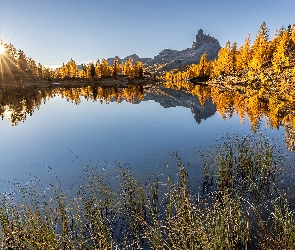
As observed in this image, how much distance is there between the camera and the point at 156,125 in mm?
39344

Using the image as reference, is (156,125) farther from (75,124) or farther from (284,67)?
(284,67)

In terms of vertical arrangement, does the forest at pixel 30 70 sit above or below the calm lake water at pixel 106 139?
above

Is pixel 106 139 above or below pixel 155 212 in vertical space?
above

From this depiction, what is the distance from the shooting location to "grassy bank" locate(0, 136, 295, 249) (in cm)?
819

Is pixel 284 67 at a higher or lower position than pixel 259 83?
higher

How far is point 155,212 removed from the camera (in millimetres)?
11930

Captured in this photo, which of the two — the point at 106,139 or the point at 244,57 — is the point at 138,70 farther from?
the point at 106,139

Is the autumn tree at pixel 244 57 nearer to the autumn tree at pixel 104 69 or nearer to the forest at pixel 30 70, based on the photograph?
the forest at pixel 30 70

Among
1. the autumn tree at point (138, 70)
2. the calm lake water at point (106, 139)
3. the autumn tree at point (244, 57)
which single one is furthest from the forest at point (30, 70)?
the calm lake water at point (106, 139)

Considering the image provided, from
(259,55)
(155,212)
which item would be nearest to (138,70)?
(259,55)

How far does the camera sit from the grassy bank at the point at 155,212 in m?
8.19

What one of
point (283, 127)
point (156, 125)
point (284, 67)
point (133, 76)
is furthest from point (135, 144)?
point (133, 76)

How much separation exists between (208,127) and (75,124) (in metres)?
24.5

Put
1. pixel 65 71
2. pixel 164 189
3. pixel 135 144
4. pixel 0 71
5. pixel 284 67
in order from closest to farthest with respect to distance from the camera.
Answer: pixel 164 189
pixel 135 144
pixel 284 67
pixel 0 71
pixel 65 71
